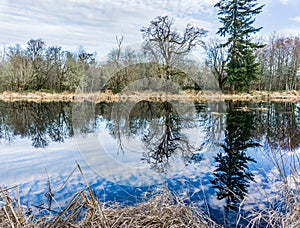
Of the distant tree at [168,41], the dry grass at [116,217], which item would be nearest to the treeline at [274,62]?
the distant tree at [168,41]

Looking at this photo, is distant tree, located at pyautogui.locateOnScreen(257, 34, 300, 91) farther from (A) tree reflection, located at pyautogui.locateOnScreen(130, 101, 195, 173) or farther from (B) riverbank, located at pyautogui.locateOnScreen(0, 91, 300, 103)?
(A) tree reflection, located at pyautogui.locateOnScreen(130, 101, 195, 173)

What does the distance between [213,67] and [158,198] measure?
19.8 m

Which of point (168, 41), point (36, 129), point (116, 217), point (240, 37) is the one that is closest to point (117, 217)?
point (116, 217)

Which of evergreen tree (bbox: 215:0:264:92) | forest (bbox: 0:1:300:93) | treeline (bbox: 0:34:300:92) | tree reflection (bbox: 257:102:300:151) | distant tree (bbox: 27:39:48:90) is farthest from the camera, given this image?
distant tree (bbox: 27:39:48:90)

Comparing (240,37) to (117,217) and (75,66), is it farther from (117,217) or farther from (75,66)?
(117,217)

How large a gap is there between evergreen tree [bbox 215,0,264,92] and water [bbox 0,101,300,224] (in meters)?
11.3

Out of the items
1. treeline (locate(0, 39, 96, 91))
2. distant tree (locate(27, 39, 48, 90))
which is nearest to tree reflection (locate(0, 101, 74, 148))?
treeline (locate(0, 39, 96, 91))

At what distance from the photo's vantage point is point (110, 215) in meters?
2.04

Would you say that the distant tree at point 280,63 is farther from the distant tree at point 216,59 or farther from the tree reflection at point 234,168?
the tree reflection at point 234,168

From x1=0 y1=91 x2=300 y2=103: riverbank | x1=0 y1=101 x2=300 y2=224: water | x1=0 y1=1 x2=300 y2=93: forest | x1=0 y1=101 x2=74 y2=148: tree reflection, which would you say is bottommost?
x1=0 y1=101 x2=300 y2=224: water

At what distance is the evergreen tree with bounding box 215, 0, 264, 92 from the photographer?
57.9 ft

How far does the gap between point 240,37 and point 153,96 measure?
8.37m

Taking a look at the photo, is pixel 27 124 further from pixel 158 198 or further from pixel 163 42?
pixel 163 42

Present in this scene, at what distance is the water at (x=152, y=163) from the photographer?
9.43 feet
